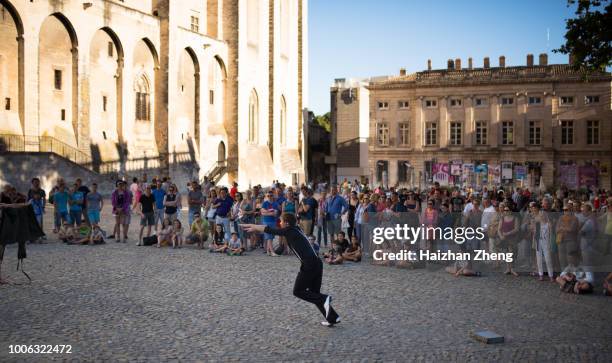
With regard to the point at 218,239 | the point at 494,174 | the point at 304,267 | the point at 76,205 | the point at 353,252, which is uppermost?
the point at 494,174

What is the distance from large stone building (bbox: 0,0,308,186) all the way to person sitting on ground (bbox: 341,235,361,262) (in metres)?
20.9

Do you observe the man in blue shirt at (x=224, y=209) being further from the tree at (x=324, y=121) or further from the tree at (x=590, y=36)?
the tree at (x=324, y=121)

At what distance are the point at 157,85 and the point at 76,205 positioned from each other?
24171 millimetres

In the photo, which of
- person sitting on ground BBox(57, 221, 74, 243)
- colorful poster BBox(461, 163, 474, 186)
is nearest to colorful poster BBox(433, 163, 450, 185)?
colorful poster BBox(461, 163, 474, 186)

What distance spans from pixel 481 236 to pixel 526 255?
108cm

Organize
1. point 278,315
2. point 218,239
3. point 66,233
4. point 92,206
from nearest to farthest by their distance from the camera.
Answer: point 278,315, point 218,239, point 66,233, point 92,206

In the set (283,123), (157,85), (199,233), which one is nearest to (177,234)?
(199,233)

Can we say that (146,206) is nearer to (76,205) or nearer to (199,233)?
(199,233)

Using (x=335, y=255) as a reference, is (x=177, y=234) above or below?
above

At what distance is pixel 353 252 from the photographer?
53.8 feet

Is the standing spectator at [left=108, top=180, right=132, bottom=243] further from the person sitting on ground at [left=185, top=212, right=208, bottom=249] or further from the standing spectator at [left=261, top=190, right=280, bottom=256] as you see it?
the standing spectator at [left=261, top=190, right=280, bottom=256]

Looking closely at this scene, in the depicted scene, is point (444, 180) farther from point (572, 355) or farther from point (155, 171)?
point (572, 355)

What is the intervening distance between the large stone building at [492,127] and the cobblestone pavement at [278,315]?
137ft

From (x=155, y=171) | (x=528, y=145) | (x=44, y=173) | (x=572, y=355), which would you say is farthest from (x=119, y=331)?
(x=528, y=145)
